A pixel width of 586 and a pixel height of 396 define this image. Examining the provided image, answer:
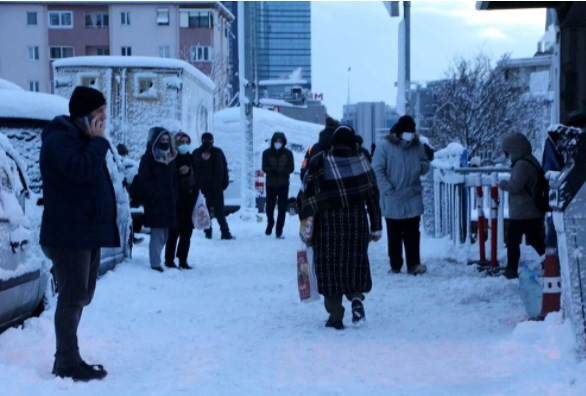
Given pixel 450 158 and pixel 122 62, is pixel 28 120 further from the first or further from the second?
pixel 122 62

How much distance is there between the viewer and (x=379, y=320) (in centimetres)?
778

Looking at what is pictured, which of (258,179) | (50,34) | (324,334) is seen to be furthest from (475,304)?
(50,34)

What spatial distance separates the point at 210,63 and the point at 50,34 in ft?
45.1

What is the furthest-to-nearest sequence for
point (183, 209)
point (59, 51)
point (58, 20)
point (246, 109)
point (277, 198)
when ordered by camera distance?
1. point (59, 51)
2. point (58, 20)
3. point (246, 109)
4. point (277, 198)
5. point (183, 209)

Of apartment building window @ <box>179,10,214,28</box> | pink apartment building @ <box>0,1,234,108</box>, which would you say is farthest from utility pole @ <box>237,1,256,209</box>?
apartment building window @ <box>179,10,214,28</box>

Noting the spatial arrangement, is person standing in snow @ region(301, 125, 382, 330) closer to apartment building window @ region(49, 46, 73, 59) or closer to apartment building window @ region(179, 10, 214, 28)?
apartment building window @ region(179, 10, 214, 28)

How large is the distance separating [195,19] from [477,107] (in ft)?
82.4

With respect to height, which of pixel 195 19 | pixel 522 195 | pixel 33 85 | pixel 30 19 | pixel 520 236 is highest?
pixel 30 19

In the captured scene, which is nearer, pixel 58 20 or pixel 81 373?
pixel 81 373

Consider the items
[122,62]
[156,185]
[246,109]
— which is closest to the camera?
[156,185]

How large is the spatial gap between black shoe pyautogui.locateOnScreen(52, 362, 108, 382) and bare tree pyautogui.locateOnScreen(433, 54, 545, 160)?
48.3 metres

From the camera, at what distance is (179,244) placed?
38.4 feet

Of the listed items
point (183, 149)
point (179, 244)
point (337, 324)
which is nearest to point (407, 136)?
point (183, 149)

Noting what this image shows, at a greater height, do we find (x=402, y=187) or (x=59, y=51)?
(x=59, y=51)
